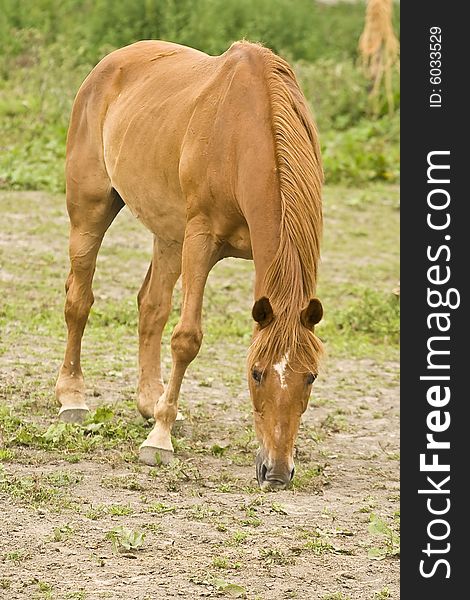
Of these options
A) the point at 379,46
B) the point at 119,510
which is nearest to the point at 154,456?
the point at 119,510

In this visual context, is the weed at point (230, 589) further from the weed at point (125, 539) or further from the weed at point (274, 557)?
the weed at point (125, 539)

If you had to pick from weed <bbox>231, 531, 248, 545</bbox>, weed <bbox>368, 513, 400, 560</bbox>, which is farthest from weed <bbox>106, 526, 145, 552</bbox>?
weed <bbox>368, 513, 400, 560</bbox>

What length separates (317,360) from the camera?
197 inches

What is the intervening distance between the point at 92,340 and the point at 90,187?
194cm

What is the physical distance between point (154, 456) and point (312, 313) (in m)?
1.45

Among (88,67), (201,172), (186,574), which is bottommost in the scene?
(186,574)

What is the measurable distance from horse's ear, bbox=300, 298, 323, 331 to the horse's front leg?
965mm

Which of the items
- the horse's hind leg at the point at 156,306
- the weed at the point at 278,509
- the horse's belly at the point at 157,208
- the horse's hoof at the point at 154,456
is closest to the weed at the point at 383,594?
the weed at the point at 278,509

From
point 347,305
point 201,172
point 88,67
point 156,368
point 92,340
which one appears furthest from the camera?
point 88,67

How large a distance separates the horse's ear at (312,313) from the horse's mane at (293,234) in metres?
0.02

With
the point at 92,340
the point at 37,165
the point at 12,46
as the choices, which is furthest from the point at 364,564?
the point at 12,46

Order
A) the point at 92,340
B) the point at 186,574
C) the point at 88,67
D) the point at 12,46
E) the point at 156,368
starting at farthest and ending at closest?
the point at 12,46
the point at 88,67
the point at 92,340
the point at 156,368
the point at 186,574

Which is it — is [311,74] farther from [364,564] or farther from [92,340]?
[364,564]

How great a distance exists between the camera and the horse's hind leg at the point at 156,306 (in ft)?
22.5
